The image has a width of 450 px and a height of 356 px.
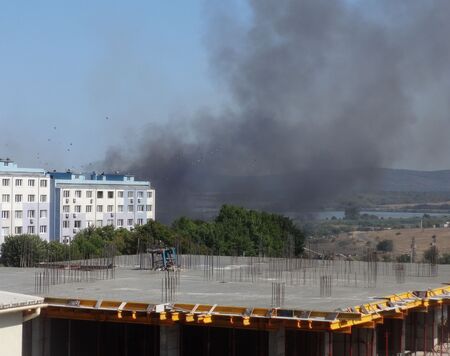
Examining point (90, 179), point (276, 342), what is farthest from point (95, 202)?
point (276, 342)

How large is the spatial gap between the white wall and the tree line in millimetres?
38124

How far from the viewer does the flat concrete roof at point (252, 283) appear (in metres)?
27.5

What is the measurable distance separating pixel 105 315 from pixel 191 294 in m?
4.17

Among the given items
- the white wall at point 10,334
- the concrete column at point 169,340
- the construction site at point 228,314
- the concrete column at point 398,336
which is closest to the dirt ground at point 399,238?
the construction site at point 228,314

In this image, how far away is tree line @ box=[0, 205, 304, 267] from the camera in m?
61.6

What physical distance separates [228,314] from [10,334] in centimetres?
650

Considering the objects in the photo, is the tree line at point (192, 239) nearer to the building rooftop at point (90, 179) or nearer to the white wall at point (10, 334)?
the building rooftop at point (90, 179)

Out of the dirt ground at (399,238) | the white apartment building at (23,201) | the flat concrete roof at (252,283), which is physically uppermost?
the white apartment building at (23,201)

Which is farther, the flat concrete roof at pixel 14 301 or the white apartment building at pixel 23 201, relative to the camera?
the white apartment building at pixel 23 201

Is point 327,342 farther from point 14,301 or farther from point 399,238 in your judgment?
point 399,238

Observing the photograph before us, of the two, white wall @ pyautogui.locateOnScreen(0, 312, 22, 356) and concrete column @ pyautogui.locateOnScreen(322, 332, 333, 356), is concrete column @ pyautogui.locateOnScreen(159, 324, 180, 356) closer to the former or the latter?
concrete column @ pyautogui.locateOnScreen(322, 332, 333, 356)

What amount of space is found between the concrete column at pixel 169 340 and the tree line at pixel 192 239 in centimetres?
3313

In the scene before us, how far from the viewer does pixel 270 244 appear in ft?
231

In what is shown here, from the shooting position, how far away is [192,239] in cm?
6806
